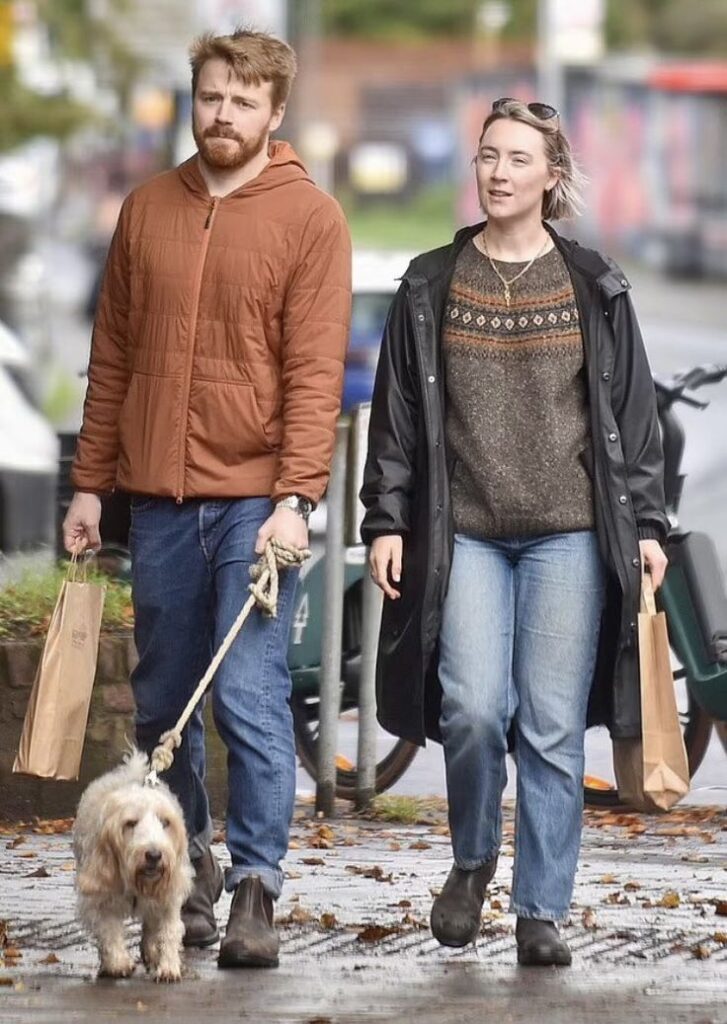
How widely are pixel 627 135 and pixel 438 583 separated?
173 ft

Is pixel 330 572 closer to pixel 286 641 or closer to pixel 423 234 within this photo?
pixel 286 641

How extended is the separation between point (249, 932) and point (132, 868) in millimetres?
415

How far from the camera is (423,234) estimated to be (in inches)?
3356

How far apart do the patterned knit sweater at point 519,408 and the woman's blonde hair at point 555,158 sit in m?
0.19

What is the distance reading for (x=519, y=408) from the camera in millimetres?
5738

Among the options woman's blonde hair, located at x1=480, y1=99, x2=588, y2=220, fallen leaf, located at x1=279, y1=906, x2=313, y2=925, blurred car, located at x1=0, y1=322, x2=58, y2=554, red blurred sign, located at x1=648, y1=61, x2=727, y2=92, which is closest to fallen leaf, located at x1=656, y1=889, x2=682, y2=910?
fallen leaf, located at x1=279, y1=906, x2=313, y2=925

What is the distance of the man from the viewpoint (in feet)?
18.7

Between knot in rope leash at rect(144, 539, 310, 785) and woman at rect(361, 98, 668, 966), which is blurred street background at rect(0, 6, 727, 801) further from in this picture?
knot in rope leash at rect(144, 539, 310, 785)

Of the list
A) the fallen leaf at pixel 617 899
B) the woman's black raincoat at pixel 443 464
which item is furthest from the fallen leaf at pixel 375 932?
the fallen leaf at pixel 617 899

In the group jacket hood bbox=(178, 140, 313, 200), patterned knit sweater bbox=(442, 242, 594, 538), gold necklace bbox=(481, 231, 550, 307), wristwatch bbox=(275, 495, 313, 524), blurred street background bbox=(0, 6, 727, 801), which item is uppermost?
blurred street background bbox=(0, 6, 727, 801)

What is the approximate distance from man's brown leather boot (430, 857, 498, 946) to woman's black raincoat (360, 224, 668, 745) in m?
0.34

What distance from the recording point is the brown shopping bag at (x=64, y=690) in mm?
5887

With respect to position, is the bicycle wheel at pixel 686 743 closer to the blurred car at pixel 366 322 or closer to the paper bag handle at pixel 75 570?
the paper bag handle at pixel 75 570

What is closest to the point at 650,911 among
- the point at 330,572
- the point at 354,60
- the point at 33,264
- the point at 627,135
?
the point at 330,572
